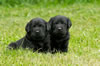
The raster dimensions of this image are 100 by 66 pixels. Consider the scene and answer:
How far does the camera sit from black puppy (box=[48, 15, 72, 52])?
751cm

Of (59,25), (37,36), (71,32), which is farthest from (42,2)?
(37,36)

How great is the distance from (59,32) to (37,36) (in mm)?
608

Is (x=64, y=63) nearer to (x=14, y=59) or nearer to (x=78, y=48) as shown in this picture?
(x=14, y=59)

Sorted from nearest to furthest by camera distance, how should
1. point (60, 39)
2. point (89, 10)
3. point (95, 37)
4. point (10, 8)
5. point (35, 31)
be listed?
point (35, 31)
point (60, 39)
point (95, 37)
point (89, 10)
point (10, 8)

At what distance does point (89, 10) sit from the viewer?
13.8 m

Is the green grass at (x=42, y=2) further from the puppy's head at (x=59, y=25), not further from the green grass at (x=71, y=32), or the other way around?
the puppy's head at (x=59, y=25)

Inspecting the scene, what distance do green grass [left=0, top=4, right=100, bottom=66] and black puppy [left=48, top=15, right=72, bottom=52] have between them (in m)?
0.34

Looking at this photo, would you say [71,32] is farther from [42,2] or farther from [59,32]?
[42,2]

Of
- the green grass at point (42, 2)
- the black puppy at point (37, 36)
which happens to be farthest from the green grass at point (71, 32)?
the green grass at point (42, 2)

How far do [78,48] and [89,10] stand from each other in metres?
6.06

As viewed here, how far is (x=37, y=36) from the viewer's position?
7.28 m

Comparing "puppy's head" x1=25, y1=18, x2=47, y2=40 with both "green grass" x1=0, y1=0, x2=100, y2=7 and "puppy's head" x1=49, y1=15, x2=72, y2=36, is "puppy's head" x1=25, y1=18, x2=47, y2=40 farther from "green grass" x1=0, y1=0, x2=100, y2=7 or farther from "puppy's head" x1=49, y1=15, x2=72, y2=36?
"green grass" x1=0, y1=0, x2=100, y2=7

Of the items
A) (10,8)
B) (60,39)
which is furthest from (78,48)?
(10,8)

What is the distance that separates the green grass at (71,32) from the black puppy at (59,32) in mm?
344
